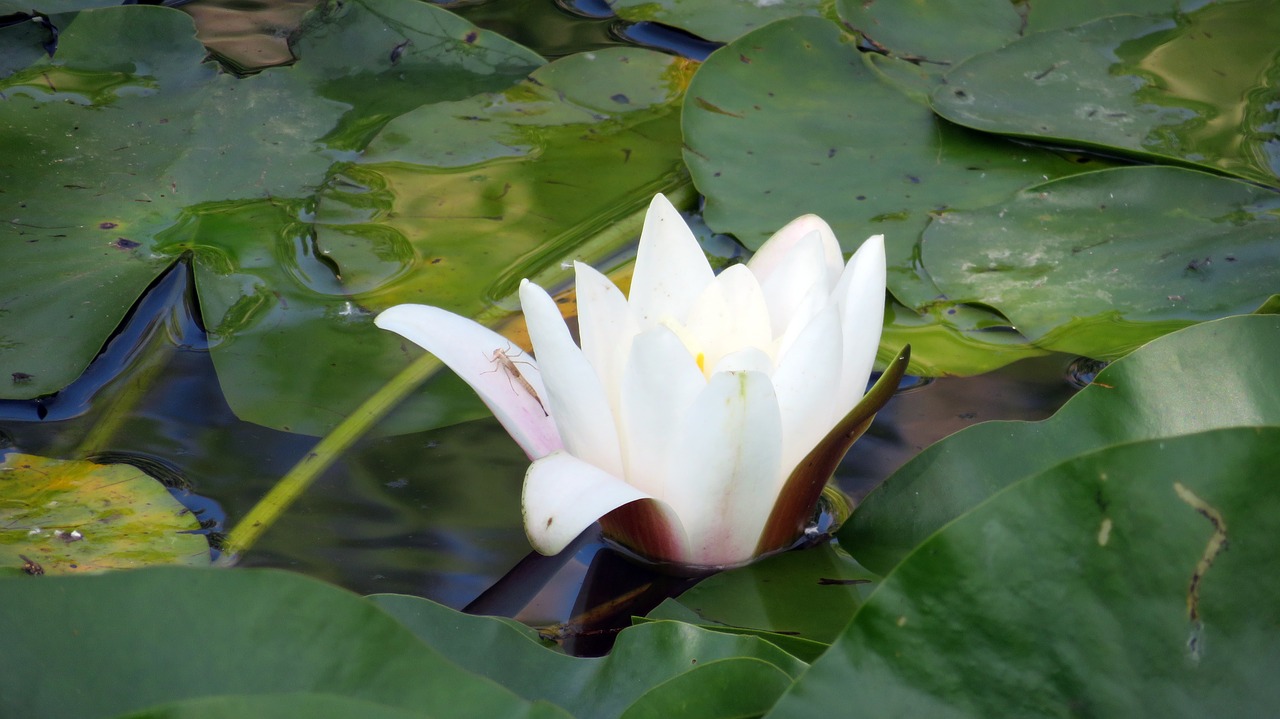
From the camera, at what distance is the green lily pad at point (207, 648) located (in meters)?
0.60

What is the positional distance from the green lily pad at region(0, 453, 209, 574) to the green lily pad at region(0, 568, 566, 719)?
47 cm

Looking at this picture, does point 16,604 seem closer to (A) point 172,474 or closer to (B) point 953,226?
(A) point 172,474

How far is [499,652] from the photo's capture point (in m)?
0.82

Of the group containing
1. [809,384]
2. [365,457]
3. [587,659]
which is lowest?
[365,457]

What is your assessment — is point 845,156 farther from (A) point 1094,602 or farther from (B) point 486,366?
(A) point 1094,602

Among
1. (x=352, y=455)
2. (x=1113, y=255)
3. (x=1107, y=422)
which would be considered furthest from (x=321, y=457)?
(x=1113, y=255)

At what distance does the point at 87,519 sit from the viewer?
1.10 meters

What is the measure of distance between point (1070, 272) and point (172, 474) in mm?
1298

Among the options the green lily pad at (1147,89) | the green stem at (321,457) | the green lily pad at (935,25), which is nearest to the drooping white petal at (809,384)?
the green stem at (321,457)

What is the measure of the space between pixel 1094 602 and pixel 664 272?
604mm

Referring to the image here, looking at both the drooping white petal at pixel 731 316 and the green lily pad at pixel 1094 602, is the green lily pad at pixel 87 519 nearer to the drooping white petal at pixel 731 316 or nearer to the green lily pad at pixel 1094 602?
the drooping white petal at pixel 731 316

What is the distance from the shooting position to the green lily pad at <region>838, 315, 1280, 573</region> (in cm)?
89

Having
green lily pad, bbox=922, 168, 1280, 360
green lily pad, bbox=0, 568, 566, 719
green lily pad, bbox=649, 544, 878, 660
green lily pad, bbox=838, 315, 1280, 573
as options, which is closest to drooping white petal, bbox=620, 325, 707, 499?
green lily pad, bbox=649, 544, 878, 660

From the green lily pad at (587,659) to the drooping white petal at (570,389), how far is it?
22 cm
